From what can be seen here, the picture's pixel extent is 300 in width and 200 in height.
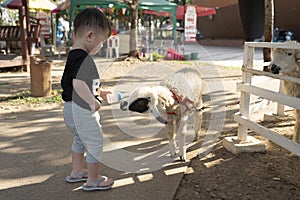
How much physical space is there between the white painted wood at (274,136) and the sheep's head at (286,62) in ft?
2.41

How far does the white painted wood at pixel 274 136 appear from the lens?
9.76 ft

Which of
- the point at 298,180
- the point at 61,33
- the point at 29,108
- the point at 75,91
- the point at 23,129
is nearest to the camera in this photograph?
the point at 75,91

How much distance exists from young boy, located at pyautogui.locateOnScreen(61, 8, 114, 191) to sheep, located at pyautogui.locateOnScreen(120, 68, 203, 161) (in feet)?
1.23

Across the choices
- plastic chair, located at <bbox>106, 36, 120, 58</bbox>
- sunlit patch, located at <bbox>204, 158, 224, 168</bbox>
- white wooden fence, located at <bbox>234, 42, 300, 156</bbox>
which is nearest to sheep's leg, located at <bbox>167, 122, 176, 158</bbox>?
sunlit patch, located at <bbox>204, 158, 224, 168</bbox>

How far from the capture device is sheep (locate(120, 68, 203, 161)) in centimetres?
303

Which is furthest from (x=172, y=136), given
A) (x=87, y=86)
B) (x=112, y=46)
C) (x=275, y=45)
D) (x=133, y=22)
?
(x=112, y=46)

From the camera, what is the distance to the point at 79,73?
258 centimetres

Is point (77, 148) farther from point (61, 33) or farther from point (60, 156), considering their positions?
point (61, 33)

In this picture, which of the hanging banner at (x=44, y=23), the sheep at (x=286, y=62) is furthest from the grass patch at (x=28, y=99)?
the hanging banner at (x=44, y=23)

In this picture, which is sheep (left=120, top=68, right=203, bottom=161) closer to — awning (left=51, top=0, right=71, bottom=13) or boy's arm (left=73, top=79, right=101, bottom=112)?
boy's arm (left=73, top=79, right=101, bottom=112)

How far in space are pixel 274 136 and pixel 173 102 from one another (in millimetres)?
1126

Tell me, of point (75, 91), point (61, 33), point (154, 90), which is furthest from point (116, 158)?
point (61, 33)

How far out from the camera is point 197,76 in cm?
404

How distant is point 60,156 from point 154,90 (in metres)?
1.45
